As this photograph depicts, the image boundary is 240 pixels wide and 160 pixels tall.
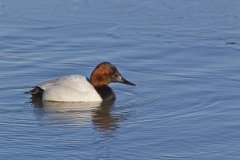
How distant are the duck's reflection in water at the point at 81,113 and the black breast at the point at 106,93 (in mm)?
71

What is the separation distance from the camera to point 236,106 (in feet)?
33.5

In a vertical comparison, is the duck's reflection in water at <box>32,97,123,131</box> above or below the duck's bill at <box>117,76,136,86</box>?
below

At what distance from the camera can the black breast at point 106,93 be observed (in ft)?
35.8

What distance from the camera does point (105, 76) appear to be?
11.3 metres

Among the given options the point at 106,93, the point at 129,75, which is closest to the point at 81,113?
the point at 106,93

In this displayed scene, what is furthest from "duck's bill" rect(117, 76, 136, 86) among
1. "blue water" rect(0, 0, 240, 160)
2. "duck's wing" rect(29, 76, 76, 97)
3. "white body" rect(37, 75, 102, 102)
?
"duck's wing" rect(29, 76, 76, 97)

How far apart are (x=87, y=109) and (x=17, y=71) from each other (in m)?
1.93

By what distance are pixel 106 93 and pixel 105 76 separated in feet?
1.33

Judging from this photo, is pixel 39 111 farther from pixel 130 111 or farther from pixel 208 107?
pixel 208 107

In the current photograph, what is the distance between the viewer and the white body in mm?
10953

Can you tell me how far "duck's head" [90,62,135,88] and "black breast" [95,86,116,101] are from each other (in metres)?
0.13

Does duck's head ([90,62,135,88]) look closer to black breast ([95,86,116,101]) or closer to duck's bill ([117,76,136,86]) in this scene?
duck's bill ([117,76,136,86])

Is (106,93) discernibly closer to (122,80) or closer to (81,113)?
(122,80)

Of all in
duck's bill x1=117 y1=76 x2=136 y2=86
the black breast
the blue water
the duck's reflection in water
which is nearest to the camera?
the blue water
